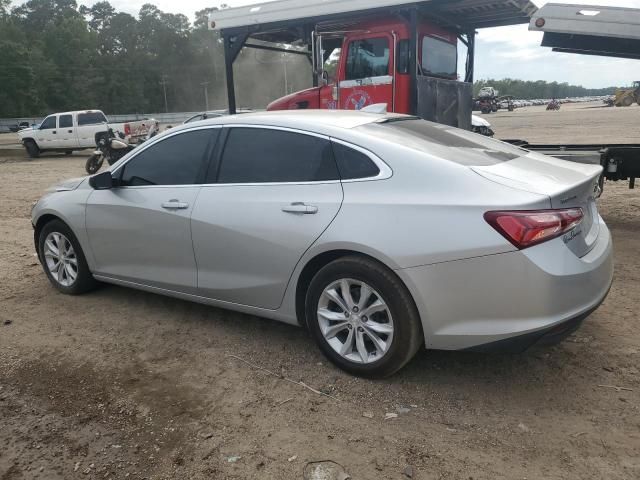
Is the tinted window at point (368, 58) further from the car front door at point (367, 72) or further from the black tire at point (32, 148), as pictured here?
the black tire at point (32, 148)

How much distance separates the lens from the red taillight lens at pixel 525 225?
2768 millimetres

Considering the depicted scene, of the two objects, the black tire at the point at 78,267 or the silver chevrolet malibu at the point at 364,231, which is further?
the black tire at the point at 78,267

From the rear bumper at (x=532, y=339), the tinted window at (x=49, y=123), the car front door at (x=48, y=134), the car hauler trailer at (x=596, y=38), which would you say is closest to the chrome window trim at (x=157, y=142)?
the rear bumper at (x=532, y=339)

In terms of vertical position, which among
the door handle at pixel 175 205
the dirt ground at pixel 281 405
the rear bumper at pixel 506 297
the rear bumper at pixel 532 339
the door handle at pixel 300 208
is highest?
the door handle at pixel 300 208

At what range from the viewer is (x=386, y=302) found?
3.10 meters

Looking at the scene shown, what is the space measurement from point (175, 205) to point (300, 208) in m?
1.12

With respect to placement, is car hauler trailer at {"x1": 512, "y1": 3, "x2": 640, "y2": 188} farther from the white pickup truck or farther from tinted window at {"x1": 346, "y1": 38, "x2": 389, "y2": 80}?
the white pickup truck

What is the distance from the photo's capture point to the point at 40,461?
2.73m

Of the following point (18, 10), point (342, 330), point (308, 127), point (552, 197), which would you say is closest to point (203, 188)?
point (308, 127)

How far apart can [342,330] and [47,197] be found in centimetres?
325

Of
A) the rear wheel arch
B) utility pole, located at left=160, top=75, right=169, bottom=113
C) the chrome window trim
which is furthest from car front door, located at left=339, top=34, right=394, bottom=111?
utility pole, located at left=160, top=75, right=169, bottom=113

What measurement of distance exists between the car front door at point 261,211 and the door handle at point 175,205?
5.4 inches

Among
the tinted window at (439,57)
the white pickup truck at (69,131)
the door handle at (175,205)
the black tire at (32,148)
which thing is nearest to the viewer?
the door handle at (175,205)

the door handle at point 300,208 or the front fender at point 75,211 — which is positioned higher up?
the door handle at point 300,208
